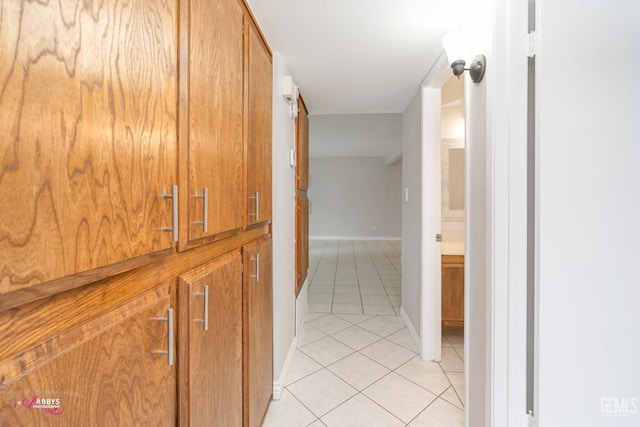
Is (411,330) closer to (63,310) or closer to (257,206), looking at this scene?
(257,206)

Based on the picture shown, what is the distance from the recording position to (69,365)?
48cm

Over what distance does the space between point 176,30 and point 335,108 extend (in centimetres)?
222

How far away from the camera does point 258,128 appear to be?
56.0 inches

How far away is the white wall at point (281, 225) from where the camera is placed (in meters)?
1.74

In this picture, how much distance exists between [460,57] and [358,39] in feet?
1.88

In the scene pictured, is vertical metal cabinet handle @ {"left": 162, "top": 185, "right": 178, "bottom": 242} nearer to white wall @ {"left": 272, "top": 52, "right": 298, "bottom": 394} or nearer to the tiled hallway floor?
white wall @ {"left": 272, "top": 52, "right": 298, "bottom": 394}

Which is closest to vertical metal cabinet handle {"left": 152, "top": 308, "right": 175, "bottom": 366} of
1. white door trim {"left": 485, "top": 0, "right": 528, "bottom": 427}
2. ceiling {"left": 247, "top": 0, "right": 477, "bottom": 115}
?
white door trim {"left": 485, "top": 0, "right": 528, "bottom": 427}

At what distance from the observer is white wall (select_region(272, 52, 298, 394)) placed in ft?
5.71

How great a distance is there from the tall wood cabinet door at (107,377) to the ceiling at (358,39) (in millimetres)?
1407

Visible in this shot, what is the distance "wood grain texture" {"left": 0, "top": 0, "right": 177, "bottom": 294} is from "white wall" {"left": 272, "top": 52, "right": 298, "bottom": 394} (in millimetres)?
1051

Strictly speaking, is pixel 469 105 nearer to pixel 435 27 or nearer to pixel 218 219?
pixel 435 27

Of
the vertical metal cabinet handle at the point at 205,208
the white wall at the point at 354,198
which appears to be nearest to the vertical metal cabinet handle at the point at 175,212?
the vertical metal cabinet handle at the point at 205,208

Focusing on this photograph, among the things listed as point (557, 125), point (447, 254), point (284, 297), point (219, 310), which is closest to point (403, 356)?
point (447, 254)

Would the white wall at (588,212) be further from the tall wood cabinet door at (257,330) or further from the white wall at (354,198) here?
the white wall at (354,198)
